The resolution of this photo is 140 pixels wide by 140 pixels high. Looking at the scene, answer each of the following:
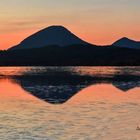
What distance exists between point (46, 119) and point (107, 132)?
5.66m

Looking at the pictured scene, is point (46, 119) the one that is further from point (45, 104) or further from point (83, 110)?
point (45, 104)

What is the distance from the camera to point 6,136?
20.9 m

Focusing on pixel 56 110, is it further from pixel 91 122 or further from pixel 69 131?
pixel 69 131

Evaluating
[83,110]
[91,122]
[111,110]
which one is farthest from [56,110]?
[91,122]

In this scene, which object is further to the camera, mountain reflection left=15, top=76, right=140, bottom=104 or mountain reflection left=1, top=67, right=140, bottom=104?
mountain reflection left=1, top=67, right=140, bottom=104

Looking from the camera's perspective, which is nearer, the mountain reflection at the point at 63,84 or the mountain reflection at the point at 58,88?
the mountain reflection at the point at 58,88

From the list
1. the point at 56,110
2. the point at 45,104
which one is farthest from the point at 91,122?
the point at 45,104

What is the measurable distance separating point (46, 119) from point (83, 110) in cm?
532

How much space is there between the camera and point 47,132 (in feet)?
72.0

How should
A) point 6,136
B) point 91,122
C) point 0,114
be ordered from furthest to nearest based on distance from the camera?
point 0,114 < point 91,122 < point 6,136

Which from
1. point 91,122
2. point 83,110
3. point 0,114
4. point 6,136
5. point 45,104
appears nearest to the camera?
point 6,136

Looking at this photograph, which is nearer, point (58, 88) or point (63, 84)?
point (58, 88)

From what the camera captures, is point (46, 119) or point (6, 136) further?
point (46, 119)

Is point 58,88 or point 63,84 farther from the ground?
point 63,84
